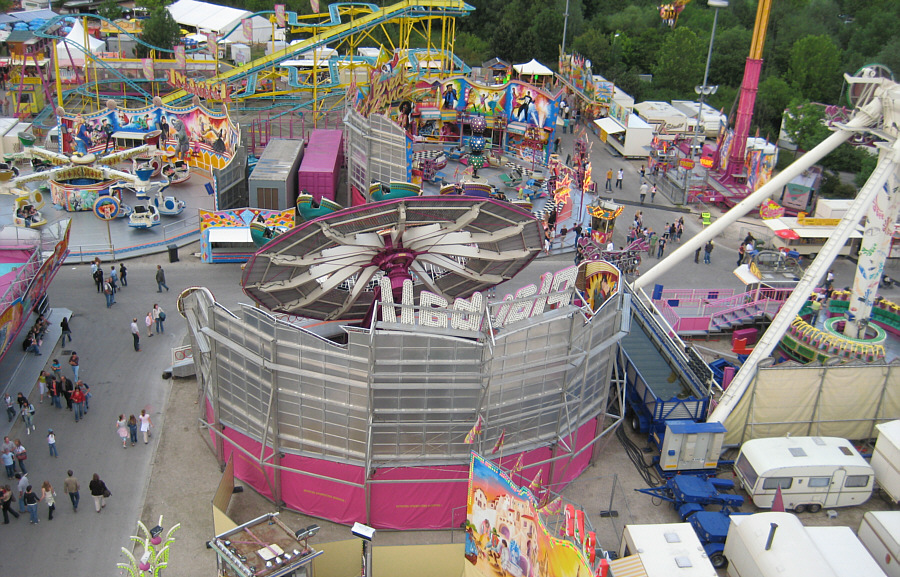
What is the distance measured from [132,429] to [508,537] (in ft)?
50.7

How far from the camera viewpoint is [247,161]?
2109 inches

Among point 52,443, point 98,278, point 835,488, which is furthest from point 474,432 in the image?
point 98,278

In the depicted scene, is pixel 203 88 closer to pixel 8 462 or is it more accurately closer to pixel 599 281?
pixel 599 281

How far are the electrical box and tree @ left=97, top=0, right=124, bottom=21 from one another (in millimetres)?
78746

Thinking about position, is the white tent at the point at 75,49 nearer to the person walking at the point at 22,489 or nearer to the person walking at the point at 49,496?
the person walking at the point at 22,489

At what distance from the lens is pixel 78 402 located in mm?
32031

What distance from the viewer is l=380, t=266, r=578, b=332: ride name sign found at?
2584cm

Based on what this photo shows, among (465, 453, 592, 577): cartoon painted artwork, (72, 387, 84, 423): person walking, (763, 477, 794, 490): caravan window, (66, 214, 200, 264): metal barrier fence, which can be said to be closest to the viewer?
(465, 453, 592, 577): cartoon painted artwork

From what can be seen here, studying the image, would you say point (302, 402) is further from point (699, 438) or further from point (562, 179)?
point (562, 179)

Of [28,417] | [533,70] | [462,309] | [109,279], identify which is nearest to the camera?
[462,309]

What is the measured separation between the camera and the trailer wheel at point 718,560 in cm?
2711

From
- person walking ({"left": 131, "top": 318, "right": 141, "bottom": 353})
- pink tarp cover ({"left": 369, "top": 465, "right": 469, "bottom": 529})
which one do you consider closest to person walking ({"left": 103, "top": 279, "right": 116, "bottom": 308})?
person walking ({"left": 131, "top": 318, "right": 141, "bottom": 353})

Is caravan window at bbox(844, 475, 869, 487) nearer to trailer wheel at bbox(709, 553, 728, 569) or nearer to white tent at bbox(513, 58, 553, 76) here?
trailer wheel at bbox(709, 553, 728, 569)

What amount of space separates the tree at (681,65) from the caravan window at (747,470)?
182 ft
